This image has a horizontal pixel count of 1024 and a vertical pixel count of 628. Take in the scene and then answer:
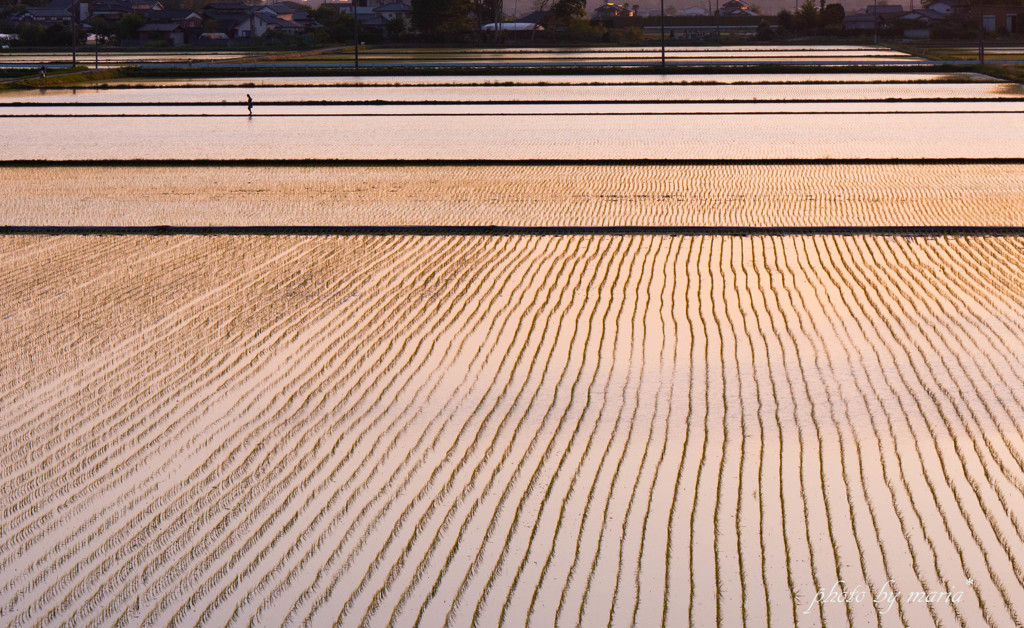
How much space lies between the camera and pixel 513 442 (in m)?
5.05

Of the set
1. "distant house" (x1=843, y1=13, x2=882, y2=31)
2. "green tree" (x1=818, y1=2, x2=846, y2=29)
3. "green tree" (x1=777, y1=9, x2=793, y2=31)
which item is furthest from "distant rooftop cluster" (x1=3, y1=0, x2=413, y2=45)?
"distant house" (x1=843, y1=13, x2=882, y2=31)

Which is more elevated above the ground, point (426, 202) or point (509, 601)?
point (426, 202)

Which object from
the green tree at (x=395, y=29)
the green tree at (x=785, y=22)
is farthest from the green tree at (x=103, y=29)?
the green tree at (x=785, y=22)

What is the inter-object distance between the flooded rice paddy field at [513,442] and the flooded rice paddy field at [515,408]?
0.07 ft

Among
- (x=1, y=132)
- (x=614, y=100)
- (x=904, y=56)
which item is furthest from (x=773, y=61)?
(x=1, y=132)

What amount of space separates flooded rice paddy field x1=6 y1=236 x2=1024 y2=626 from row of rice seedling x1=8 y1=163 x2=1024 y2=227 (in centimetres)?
→ 222

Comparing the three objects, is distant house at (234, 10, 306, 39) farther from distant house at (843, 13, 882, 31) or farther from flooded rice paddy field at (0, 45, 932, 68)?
distant house at (843, 13, 882, 31)

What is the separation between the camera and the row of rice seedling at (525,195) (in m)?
10.8

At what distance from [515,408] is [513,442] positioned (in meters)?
0.47

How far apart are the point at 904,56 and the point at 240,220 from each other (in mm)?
34684

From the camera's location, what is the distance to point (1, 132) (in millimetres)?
19203

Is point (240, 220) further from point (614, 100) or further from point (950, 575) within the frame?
point (614, 100)

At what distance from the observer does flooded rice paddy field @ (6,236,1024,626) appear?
12.3ft

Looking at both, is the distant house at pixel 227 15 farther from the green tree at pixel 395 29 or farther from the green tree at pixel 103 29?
the green tree at pixel 395 29
